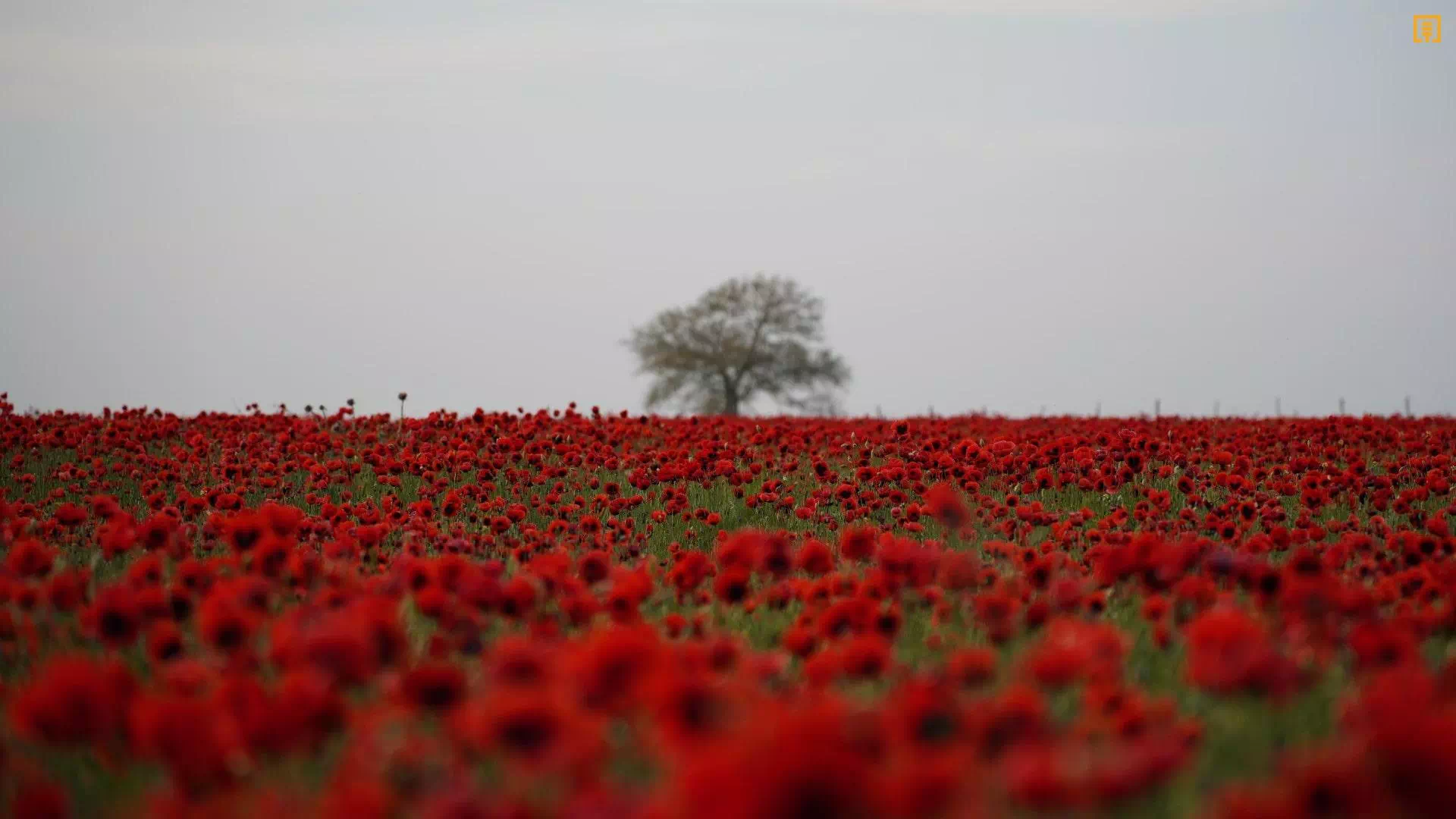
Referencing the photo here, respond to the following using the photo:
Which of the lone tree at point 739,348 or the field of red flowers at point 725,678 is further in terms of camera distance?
the lone tree at point 739,348

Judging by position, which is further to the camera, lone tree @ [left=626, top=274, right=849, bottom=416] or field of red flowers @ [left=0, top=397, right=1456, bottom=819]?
lone tree @ [left=626, top=274, right=849, bottom=416]

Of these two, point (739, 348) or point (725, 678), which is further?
point (739, 348)

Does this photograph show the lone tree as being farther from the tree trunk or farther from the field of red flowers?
the field of red flowers

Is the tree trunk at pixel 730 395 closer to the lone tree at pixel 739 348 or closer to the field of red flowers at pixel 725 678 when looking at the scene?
the lone tree at pixel 739 348

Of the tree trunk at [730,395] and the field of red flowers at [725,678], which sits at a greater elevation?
the tree trunk at [730,395]

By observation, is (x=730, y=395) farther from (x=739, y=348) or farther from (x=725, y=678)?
(x=725, y=678)

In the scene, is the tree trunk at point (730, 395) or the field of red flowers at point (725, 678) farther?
the tree trunk at point (730, 395)

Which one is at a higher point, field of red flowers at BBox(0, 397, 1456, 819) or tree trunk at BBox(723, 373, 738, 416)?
tree trunk at BBox(723, 373, 738, 416)

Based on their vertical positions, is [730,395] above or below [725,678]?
above

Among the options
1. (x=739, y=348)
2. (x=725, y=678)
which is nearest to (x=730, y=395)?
(x=739, y=348)

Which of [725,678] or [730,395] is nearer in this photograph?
[725,678]

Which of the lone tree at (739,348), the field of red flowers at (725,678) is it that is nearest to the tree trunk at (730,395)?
the lone tree at (739,348)

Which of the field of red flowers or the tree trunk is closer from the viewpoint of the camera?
the field of red flowers

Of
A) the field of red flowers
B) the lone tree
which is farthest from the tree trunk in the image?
the field of red flowers
